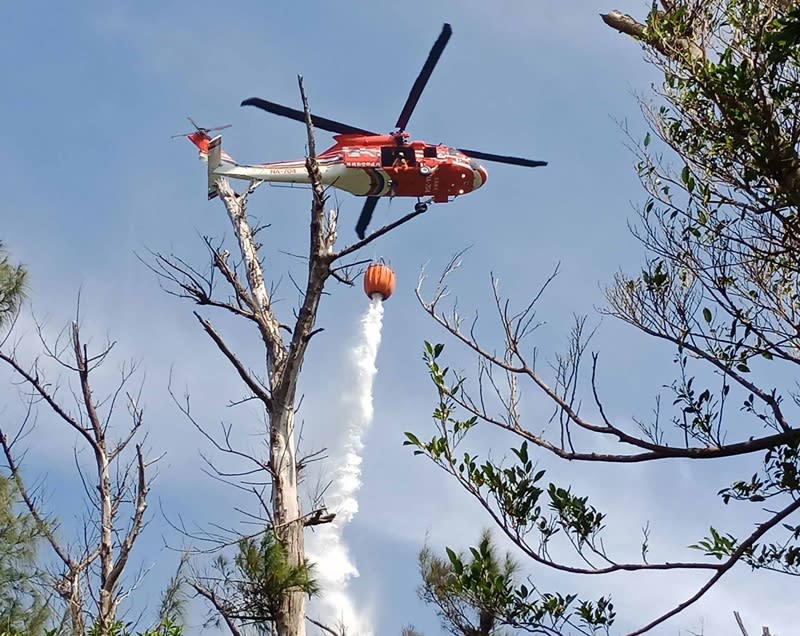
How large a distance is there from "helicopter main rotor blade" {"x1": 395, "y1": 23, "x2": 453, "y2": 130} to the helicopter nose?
1.55 metres

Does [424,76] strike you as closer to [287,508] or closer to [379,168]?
[379,168]

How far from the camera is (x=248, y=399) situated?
6.55 meters

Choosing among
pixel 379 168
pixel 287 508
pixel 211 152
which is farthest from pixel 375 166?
pixel 287 508

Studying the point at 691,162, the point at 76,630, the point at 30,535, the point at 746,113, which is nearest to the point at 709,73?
the point at 746,113

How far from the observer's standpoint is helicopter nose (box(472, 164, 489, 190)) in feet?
62.0

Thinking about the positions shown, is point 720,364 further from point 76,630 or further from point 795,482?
point 76,630

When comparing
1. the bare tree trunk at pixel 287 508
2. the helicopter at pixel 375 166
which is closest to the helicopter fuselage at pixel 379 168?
the helicopter at pixel 375 166

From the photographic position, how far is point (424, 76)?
53.7 ft

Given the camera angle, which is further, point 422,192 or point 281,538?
→ point 422,192

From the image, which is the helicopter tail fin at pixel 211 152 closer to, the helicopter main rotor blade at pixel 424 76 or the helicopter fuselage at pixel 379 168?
the helicopter fuselage at pixel 379 168

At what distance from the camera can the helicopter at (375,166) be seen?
17750mm

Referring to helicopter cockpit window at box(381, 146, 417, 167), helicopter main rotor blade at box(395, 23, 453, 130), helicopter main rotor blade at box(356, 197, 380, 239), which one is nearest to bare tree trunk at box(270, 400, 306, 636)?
helicopter main rotor blade at box(395, 23, 453, 130)

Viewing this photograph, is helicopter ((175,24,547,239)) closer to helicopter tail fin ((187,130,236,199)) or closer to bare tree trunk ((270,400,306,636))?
helicopter tail fin ((187,130,236,199))

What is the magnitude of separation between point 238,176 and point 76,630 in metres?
12.3
